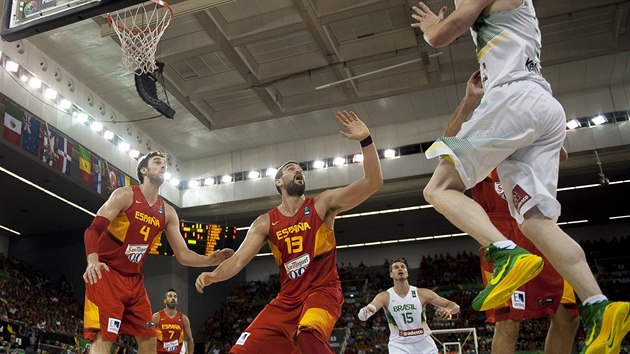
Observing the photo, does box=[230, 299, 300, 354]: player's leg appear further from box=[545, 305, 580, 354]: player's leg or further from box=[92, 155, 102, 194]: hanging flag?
box=[92, 155, 102, 194]: hanging flag

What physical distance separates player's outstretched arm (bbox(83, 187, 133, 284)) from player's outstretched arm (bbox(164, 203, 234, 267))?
54 centimetres

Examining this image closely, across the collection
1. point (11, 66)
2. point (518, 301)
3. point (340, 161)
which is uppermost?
point (11, 66)

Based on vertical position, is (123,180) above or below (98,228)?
above

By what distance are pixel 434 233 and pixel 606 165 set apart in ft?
32.8

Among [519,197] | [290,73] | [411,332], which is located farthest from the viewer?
[290,73]

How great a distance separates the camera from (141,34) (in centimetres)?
1248

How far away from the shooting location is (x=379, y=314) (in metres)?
24.5

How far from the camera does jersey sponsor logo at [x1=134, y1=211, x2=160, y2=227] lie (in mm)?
5949

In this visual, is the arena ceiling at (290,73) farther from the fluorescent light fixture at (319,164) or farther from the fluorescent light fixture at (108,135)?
the fluorescent light fixture at (319,164)

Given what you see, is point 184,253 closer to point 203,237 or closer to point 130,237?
point 130,237

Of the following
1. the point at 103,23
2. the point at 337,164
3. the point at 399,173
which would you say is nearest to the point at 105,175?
the point at 103,23

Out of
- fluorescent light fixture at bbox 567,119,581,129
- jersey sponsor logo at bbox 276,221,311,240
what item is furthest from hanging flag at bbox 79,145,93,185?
fluorescent light fixture at bbox 567,119,581,129

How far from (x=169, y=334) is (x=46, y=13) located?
6.28 metres

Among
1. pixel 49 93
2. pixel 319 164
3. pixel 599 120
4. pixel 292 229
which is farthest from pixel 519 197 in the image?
pixel 319 164
